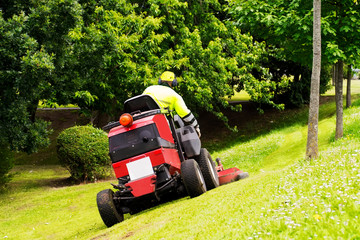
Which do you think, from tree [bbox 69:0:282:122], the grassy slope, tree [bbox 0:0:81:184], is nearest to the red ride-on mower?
the grassy slope

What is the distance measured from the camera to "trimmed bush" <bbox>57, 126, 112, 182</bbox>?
1809cm

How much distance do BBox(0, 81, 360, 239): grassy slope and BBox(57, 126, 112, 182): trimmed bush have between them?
5.86ft

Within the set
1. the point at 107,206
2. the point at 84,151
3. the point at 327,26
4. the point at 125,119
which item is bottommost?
the point at 84,151

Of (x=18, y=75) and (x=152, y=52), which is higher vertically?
(x=152, y=52)

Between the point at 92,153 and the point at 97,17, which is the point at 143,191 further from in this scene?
the point at 97,17

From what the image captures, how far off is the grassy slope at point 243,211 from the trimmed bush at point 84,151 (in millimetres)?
1786

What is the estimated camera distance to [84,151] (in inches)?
714

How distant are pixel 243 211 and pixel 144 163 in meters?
2.74

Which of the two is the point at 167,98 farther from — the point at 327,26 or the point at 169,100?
the point at 327,26

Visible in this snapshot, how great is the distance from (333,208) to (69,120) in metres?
31.5

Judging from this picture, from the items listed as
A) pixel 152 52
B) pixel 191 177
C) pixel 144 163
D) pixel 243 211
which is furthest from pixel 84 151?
pixel 243 211

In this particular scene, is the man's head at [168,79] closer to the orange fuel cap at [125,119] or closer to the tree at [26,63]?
the orange fuel cap at [125,119]

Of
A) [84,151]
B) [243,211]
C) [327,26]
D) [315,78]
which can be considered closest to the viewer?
[243,211]

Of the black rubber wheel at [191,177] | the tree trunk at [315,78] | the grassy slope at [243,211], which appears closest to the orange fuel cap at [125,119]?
the black rubber wheel at [191,177]
